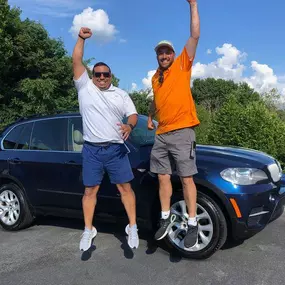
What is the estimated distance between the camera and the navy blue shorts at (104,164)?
12.6 ft

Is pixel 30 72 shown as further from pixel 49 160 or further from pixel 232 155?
pixel 232 155

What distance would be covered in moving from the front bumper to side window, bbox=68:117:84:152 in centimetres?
212

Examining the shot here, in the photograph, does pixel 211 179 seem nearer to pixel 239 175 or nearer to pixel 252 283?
pixel 239 175

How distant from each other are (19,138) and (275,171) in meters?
3.57

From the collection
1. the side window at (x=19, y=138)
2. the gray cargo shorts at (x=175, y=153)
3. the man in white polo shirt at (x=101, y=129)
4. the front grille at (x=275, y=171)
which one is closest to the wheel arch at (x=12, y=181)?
the side window at (x=19, y=138)

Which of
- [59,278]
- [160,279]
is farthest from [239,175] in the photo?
[59,278]

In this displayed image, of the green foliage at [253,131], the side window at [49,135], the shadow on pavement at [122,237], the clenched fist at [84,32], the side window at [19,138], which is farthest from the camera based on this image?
the green foliage at [253,131]

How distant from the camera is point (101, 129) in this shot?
3.81m

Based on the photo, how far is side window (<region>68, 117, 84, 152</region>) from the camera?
486 centimetres

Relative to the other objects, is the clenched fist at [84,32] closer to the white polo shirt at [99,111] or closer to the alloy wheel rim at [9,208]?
the white polo shirt at [99,111]

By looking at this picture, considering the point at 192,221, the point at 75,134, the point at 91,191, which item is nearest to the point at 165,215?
the point at 192,221

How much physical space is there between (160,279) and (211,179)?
110cm

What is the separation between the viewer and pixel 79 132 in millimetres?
4918

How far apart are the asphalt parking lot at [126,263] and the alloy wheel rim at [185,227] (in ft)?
0.58
